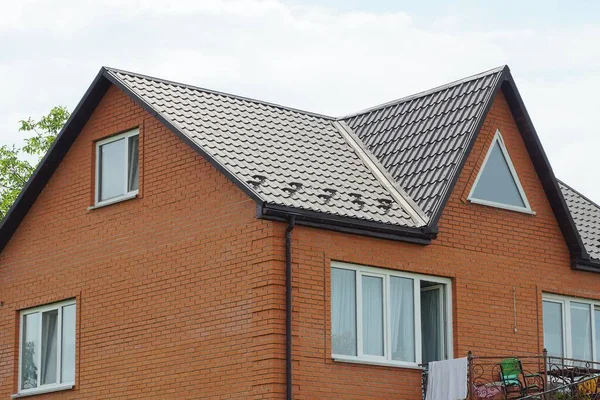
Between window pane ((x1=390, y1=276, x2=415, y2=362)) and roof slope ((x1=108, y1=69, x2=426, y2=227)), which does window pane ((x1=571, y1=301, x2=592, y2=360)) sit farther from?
roof slope ((x1=108, y1=69, x2=426, y2=227))

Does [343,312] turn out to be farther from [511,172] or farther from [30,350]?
[30,350]

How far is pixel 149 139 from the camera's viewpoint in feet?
78.0

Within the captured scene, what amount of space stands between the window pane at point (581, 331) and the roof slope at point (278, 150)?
444 centimetres

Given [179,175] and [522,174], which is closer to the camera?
[179,175]

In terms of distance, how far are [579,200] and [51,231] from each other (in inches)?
428

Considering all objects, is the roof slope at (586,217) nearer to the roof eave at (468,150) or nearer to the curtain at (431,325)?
the roof eave at (468,150)

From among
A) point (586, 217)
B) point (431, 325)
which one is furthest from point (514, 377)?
point (586, 217)

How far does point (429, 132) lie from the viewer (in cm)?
2489

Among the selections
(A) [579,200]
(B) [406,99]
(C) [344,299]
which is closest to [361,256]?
(C) [344,299]

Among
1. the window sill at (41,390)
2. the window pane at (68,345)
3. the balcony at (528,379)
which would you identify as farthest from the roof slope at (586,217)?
the window sill at (41,390)

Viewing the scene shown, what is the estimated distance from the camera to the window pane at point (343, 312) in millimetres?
21453

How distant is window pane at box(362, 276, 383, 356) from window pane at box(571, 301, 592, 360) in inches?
189

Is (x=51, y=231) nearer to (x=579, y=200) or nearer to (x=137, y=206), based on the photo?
(x=137, y=206)

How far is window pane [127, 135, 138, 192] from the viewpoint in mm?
24109
